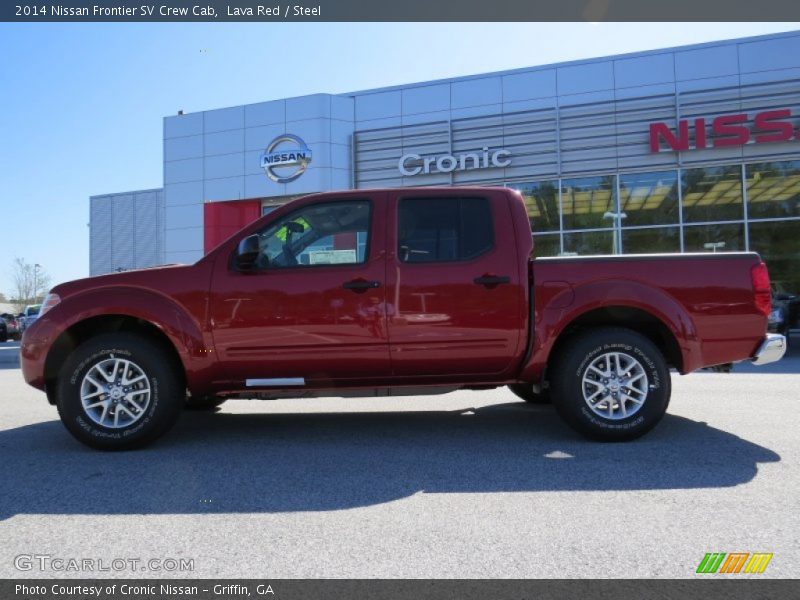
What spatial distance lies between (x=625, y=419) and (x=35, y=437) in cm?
470

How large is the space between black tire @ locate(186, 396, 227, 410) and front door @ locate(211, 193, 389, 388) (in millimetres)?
1164

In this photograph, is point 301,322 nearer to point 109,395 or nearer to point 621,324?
point 109,395

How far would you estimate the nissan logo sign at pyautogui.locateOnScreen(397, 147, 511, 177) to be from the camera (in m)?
19.3

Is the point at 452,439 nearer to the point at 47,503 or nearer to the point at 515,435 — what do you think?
the point at 515,435

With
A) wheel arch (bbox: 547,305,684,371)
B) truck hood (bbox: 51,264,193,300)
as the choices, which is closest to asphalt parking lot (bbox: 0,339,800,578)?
wheel arch (bbox: 547,305,684,371)

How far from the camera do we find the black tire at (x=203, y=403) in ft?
19.2

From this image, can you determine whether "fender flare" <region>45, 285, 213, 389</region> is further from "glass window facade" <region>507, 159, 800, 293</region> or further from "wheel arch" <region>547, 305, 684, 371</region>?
"glass window facade" <region>507, 159, 800, 293</region>

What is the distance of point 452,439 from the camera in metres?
5.08

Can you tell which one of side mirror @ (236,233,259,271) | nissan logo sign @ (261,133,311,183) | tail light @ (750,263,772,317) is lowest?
tail light @ (750,263,772,317)

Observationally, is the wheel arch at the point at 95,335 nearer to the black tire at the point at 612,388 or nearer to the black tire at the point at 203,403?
the black tire at the point at 203,403

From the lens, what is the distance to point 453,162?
19.7m

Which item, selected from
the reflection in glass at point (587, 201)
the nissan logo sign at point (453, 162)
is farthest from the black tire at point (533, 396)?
the nissan logo sign at point (453, 162)

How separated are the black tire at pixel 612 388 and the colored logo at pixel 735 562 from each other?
1.97 metres

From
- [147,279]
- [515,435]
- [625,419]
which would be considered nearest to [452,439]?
[515,435]
